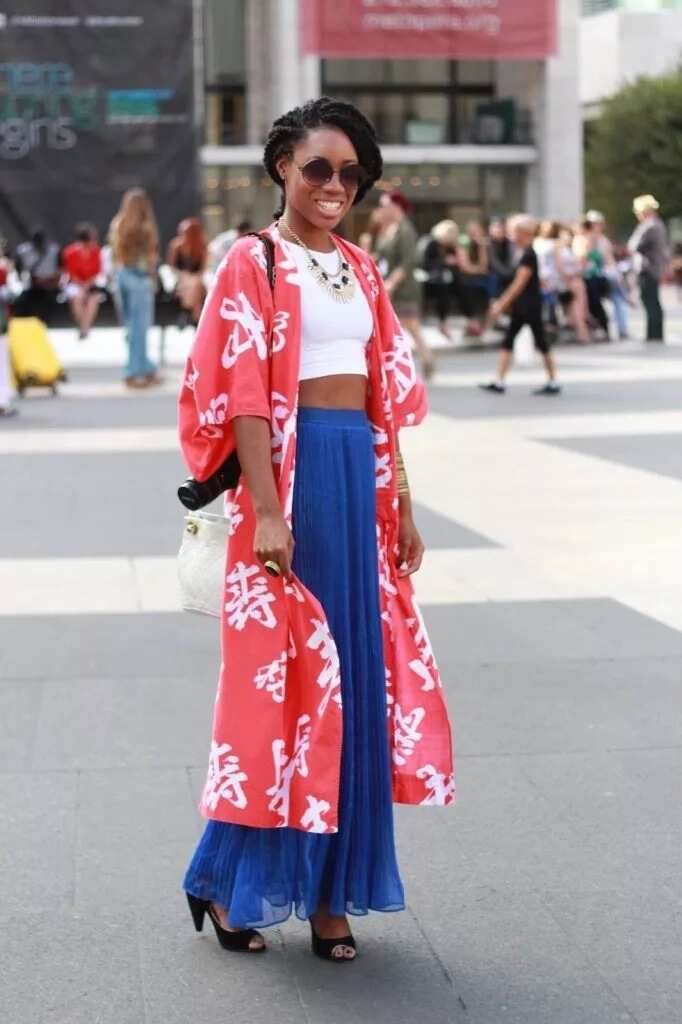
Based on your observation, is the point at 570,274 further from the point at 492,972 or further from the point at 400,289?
the point at 492,972

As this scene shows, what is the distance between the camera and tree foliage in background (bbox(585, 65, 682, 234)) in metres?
65.4

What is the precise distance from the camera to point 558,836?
16.2 feet

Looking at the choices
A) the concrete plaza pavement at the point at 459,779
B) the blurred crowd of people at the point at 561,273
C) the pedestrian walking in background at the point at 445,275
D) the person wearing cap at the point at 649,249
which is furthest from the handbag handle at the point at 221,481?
the pedestrian walking in background at the point at 445,275

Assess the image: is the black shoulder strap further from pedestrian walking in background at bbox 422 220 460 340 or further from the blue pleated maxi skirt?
pedestrian walking in background at bbox 422 220 460 340

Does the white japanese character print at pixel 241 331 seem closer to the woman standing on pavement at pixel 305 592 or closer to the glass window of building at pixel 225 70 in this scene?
the woman standing on pavement at pixel 305 592

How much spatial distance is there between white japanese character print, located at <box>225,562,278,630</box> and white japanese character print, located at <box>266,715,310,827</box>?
8.6 inches

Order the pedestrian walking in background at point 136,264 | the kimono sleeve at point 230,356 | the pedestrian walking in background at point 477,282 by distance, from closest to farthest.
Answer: the kimono sleeve at point 230,356 < the pedestrian walking in background at point 136,264 < the pedestrian walking in background at point 477,282

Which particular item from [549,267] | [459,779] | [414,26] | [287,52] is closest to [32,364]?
[549,267]

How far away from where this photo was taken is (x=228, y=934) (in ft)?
13.5

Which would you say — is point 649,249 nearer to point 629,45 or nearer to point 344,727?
point 344,727

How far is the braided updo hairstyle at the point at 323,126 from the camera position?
159 inches

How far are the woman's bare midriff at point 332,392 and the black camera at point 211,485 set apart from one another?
187 millimetres

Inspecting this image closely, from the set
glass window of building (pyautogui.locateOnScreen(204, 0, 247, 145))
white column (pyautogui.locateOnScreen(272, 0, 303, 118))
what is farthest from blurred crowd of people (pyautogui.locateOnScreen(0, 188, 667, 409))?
glass window of building (pyautogui.locateOnScreen(204, 0, 247, 145))

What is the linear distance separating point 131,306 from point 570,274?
8.53 m
